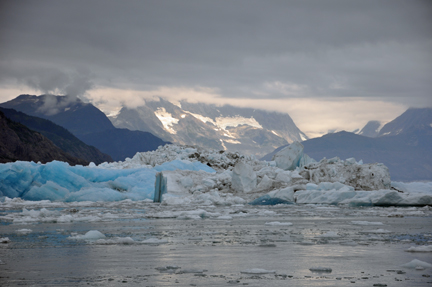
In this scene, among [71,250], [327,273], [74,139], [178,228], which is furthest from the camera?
[74,139]

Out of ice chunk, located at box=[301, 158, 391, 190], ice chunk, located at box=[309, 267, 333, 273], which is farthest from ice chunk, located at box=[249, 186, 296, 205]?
ice chunk, located at box=[309, 267, 333, 273]

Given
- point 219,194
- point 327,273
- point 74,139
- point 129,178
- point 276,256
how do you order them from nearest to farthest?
1. point 327,273
2. point 276,256
3. point 219,194
4. point 129,178
5. point 74,139

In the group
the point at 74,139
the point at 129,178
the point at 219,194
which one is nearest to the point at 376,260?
the point at 219,194

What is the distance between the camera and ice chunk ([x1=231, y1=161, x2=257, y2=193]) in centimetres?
2748

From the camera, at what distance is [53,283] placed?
228 inches

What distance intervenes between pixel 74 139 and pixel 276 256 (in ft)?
595

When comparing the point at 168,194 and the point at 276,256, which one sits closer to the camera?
the point at 276,256

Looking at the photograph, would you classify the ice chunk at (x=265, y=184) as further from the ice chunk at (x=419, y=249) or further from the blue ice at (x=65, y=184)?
the ice chunk at (x=419, y=249)

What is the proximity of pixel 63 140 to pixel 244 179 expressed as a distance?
15513 centimetres

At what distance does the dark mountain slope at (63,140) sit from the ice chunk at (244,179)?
140 meters

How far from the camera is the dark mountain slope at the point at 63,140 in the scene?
164 meters

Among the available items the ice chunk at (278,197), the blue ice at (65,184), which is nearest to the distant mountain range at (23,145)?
the blue ice at (65,184)

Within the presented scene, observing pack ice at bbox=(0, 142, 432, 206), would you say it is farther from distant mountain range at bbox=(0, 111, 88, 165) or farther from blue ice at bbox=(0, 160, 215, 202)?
distant mountain range at bbox=(0, 111, 88, 165)

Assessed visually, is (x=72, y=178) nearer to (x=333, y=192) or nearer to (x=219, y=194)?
(x=219, y=194)
